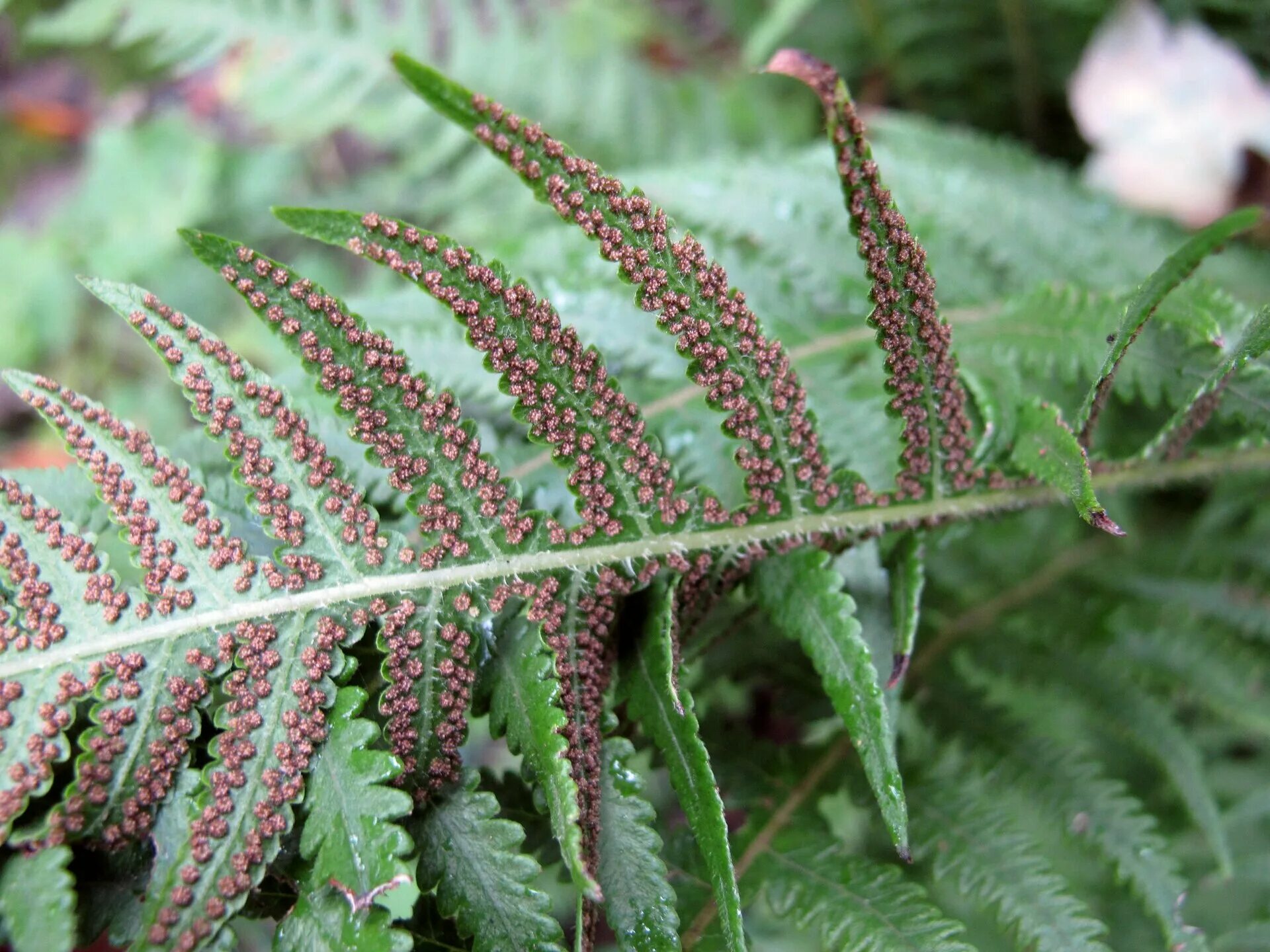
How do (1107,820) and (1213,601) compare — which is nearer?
(1107,820)

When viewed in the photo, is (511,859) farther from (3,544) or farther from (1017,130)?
(1017,130)

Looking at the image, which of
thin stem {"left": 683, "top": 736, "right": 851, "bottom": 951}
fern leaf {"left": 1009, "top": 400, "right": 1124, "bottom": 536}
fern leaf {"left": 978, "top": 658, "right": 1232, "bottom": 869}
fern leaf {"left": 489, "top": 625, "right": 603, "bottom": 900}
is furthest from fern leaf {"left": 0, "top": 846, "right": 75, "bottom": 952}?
fern leaf {"left": 978, "top": 658, "right": 1232, "bottom": 869}

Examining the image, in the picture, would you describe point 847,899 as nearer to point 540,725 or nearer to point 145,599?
point 540,725

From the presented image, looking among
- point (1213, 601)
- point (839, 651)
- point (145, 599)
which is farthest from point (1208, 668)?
point (145, 599)

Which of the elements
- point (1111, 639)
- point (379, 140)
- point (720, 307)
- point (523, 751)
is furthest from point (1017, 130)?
point (523, 751)

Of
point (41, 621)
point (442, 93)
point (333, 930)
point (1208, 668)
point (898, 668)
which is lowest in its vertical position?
point (1208, 668)

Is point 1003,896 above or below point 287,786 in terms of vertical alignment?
below

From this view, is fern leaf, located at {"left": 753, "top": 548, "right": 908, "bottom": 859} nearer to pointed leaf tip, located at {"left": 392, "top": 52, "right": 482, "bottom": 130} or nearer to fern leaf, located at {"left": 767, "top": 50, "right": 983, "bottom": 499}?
fern leaf, located at {"left": 767, "top": 50, "right": 983, "bottom": 499}

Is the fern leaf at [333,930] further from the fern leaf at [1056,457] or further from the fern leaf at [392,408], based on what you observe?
the fern leaf at [1056,457]
